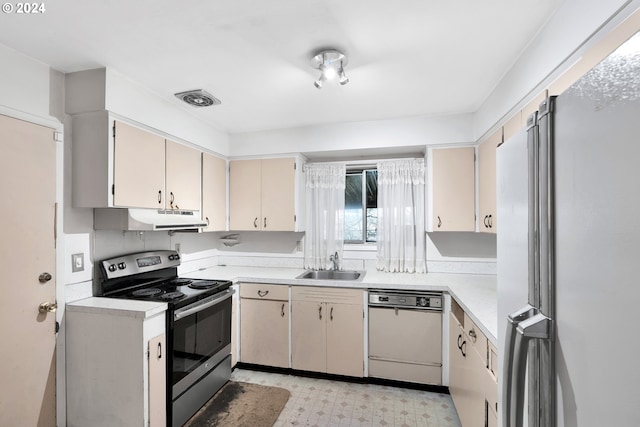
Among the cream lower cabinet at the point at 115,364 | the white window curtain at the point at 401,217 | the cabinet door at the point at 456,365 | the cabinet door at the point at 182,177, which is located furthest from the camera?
the white window curtain at the point at 401,217

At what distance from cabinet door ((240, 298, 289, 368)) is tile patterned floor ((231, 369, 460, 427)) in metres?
0.17

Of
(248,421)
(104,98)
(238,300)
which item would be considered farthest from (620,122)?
(238,300)

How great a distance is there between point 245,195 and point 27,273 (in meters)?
1.89

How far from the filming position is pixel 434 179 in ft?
9.46

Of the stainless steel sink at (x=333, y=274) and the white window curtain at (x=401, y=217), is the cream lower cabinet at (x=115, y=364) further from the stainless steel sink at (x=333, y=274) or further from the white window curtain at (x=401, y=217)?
the white window curtain at (x=401, y=217)

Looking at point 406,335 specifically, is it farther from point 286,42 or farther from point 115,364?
point 286,42

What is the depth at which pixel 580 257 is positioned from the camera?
55 centimetres

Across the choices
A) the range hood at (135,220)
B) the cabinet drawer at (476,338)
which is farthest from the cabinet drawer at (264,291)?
the cabinet drawer at (476,338)

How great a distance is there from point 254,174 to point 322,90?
1369 millimetres

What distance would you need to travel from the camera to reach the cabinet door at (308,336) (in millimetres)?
2770

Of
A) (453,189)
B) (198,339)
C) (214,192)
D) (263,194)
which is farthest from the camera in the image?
(263,194)

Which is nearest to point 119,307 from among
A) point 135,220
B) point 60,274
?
point 60,274

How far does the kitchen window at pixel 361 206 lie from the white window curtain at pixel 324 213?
0.14 meters

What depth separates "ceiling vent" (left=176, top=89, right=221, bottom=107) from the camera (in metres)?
2.30
